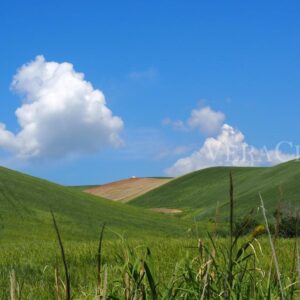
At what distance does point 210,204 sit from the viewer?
2977 inches

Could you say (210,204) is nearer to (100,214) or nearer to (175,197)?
(175,197)

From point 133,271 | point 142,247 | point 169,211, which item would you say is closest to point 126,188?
point 169,211

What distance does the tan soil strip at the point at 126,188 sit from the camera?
98.3 metres

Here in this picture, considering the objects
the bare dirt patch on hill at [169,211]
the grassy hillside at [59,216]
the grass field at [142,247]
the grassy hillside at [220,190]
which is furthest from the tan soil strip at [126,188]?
the grassy hillside at [59,216]

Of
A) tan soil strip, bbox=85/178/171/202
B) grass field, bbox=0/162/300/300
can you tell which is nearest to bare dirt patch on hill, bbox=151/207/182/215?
grass field, bbox=0/162/300/300

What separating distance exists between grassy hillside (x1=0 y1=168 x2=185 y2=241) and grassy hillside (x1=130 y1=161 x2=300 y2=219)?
48.3 ft

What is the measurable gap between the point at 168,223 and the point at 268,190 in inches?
791

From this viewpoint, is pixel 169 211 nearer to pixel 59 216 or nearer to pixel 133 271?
pixel 59 216

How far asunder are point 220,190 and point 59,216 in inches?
1749

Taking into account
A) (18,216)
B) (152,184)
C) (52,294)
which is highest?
(152,184)

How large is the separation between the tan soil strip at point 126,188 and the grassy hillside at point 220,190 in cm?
463

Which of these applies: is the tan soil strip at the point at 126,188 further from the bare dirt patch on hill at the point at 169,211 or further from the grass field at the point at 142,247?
the bare dirt patch on hill at the point at 169,211

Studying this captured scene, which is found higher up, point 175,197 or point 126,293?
point 175,197

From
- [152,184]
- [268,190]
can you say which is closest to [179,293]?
[268,190]
